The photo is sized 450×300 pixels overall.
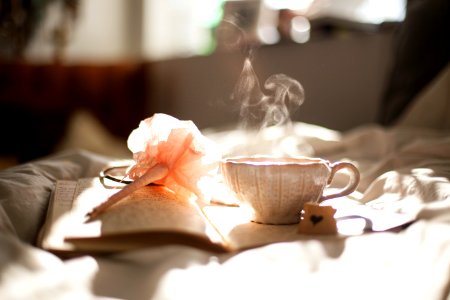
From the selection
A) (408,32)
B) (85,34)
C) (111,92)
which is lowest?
(111,92)

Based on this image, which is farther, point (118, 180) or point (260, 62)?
point (260, 62)

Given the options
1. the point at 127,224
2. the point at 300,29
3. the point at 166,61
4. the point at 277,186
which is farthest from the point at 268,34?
the point at 127,224

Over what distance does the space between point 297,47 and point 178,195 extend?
5.18 feet

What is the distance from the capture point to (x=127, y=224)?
0.59 meters

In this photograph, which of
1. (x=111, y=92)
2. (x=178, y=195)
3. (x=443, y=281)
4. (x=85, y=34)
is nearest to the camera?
(x=443, y=281)

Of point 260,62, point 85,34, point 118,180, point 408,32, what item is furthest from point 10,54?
point 118,180

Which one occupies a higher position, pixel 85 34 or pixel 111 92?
pixel 85 34

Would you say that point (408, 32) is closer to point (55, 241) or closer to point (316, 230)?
point (316, 230)

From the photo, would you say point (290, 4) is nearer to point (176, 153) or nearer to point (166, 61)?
point (166, 61)

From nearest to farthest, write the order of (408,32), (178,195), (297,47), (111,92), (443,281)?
(443,281) → (178,195) → (408,32) → (297,47) → (111,92)

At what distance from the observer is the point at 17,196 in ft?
2.33

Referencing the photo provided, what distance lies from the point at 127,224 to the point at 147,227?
0.09 feet

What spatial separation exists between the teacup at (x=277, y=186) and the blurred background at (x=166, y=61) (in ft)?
4.16

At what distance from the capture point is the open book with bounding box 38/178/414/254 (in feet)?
1.88
